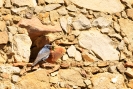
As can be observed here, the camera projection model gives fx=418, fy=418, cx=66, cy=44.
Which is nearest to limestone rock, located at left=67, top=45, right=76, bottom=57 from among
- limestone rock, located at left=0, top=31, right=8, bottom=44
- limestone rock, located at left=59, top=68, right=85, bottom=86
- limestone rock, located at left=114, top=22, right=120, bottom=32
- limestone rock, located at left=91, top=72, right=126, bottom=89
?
limestone rock, located at left=59, top=68, right=85, bottom=86

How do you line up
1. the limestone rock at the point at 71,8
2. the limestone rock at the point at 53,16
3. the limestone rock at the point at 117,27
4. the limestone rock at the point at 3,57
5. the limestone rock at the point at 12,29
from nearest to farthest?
the limestone rock at the point at 3,57 < the limestone rock at the point at 12,29 < the limestone rock at the point at 53,16 < the limestone rock at the point at 71,8 < the limestone rock at the point at 117,27

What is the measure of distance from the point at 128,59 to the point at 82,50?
0.53m

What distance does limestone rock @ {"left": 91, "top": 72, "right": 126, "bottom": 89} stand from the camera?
4238 mm

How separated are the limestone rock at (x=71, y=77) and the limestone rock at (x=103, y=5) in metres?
0.78

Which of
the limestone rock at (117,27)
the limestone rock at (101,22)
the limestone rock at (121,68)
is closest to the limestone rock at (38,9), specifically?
the limestone rock at (101,22)

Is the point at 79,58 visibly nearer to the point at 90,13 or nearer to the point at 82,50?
the point at 82,50

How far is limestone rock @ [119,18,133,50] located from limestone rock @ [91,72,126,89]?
504 millimetres

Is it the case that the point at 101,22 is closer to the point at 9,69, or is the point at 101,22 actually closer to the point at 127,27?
the point at 127,27

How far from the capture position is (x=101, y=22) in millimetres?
4559

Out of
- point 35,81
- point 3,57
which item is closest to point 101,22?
point 35,81

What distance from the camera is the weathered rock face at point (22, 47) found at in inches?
160

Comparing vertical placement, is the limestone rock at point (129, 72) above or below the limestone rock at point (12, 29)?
below

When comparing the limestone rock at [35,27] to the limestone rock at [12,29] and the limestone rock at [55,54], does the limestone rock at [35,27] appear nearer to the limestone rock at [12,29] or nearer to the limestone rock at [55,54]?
the limestone rock at [12,29]

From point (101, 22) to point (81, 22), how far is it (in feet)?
0.79
